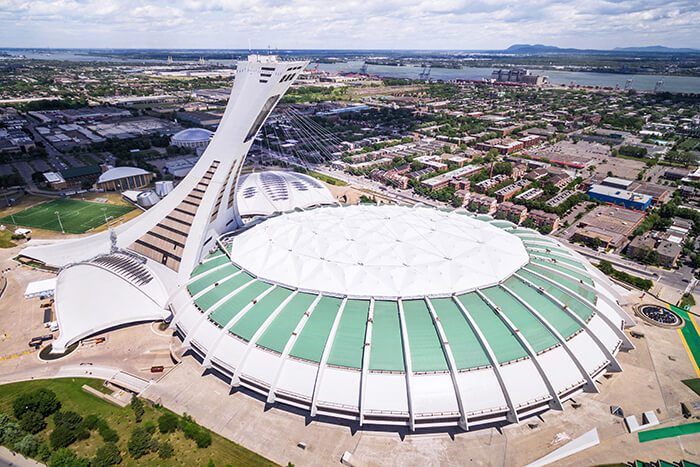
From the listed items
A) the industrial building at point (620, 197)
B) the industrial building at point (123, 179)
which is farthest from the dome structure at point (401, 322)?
the industrial building at point (123, 179)

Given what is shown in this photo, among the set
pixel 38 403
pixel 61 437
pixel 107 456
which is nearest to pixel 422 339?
pixel 107 456

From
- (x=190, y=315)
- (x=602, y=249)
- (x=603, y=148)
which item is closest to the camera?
(x=190, y=315)

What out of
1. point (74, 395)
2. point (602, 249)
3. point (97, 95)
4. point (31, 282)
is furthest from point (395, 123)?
point (97, 95)

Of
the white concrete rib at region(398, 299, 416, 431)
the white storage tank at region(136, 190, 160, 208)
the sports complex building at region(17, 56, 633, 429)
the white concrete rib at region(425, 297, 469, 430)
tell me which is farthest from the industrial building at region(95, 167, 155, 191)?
the white concrete rib at region(425, 297, 469, 430)

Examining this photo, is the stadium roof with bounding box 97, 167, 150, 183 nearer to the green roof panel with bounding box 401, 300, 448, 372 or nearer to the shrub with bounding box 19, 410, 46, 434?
the shrub with bounding box 19, 410, 46, 434

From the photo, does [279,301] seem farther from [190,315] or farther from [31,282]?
[31,282]

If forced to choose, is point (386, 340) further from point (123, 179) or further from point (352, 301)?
point (123, 179)

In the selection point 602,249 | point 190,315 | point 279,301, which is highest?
point 279,301

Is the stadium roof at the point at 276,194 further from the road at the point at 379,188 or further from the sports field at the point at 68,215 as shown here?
the sports field at the point at 68,215

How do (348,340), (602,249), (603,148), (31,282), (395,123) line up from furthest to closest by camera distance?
(395,123) < (603,148) < (602,249) < (31,282) < (348,340)
